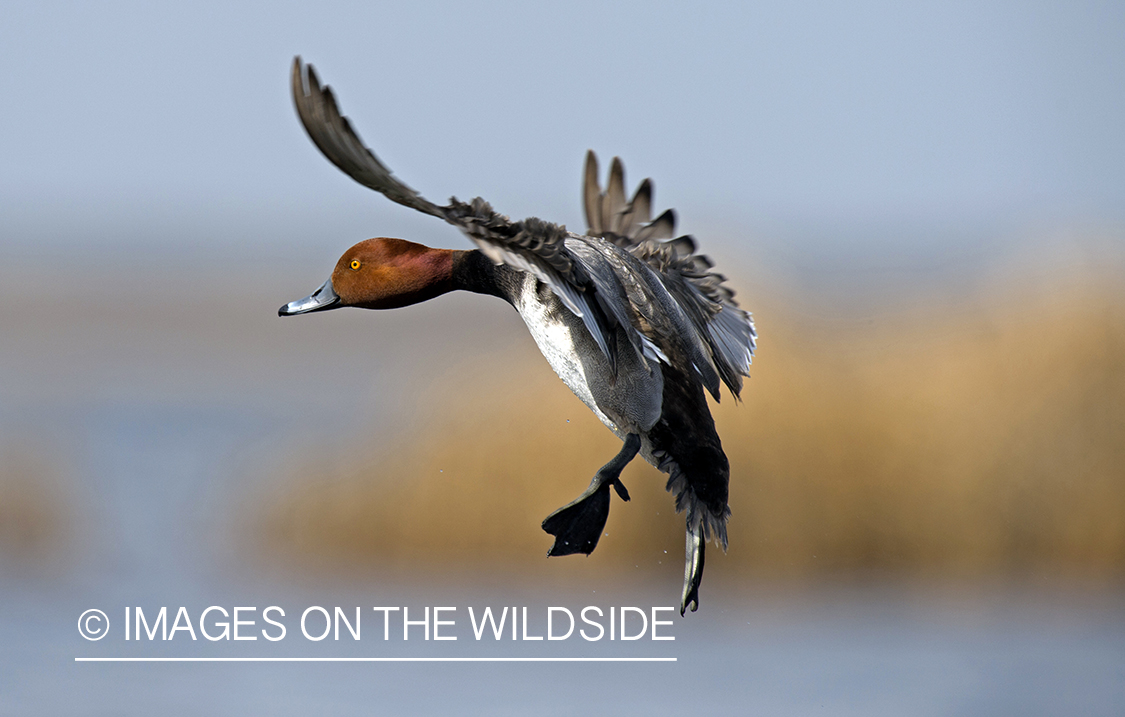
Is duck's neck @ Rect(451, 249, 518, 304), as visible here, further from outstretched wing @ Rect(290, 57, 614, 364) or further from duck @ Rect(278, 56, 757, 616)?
outstretched wing @ Rect(290, 57, 614, 364)

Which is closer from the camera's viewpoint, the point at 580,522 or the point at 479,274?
the point at 479,274

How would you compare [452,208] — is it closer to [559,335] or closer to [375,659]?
[559,335]

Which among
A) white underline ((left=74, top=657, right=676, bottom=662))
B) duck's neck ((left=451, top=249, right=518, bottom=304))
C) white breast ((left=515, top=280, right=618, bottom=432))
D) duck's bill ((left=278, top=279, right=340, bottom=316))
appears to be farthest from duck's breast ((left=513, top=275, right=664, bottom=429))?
white underline ((left=74, top=657, right=676, bottom=662))

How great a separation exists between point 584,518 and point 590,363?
2.21 feet

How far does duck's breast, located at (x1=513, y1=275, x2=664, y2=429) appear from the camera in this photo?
12.6 ft

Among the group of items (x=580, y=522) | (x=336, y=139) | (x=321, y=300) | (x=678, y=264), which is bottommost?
(x=580, y=522)

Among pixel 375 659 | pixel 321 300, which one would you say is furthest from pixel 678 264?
pixel 375 659

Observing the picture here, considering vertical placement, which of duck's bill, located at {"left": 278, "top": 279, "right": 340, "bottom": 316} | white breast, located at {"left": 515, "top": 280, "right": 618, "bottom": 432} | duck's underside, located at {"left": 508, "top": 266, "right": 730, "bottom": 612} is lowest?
duck's underside, located at {"left": 508, "top": 266, "right": 730, "bottom": 612}

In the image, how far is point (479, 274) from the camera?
4.05 metres

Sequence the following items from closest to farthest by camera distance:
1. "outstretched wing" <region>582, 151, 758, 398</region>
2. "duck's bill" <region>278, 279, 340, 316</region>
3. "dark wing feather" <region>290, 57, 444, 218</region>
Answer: "dark wing feather" <region>290, 57, 444, 218</region>, "duck's bill" <region>278, 279, 340, 316</region>, "outstretched wing" <region>582, 151, 758, 398</region>

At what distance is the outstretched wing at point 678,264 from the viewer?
4.53 meters

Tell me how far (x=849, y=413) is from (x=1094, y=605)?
2904 mm

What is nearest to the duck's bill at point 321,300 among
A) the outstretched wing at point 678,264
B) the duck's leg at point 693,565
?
the outstretched wing at point 678,264

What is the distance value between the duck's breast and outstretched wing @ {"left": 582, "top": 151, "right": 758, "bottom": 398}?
1.83 feet
